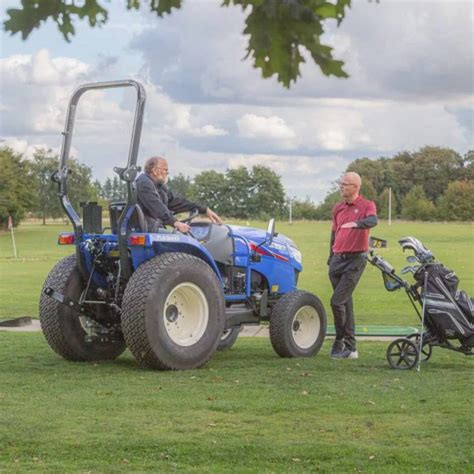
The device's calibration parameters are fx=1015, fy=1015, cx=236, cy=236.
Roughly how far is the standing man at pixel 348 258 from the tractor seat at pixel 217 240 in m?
1.10

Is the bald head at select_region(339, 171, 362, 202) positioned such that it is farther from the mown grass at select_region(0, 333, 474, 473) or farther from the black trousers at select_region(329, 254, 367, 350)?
the mown grass at select_region(0, 333, 474, 473)

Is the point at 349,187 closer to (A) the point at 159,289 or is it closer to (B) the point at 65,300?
(A) the point at 159,289

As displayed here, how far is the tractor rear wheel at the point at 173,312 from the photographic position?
8859 millimetres

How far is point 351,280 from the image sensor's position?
1026 centimetres

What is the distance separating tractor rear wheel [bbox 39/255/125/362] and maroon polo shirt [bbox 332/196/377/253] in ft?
8.27

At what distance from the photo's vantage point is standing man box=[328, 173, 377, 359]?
1022 cm

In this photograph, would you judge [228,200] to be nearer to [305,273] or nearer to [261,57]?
[305,273]

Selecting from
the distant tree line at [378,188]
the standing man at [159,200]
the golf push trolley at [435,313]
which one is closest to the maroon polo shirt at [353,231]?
the golf push trolley at [435,313]

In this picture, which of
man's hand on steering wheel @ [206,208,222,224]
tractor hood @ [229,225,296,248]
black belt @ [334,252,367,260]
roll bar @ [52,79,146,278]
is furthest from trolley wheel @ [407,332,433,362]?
roll bar @ [52,79,146,278]

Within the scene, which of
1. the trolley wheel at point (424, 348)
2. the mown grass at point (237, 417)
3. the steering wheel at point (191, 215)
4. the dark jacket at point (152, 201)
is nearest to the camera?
the mown grass at point (237, 417)

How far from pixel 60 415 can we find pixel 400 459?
2.39m

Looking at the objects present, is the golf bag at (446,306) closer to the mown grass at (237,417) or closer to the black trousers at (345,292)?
the mown grass at (237,417)

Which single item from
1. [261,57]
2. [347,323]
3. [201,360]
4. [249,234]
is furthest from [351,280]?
[261,57]

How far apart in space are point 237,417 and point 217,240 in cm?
345
